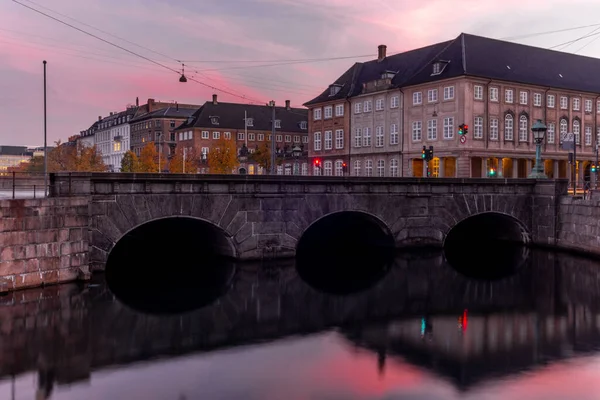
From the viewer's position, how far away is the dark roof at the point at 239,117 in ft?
372

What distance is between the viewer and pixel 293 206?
30.5m

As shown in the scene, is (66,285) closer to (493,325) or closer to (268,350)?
(268,350)

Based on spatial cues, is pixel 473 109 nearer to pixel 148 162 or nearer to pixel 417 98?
pixel 417 98

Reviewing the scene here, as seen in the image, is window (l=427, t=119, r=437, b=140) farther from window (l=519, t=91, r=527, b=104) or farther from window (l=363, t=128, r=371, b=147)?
window (l=363, t=128, r=371, b=147)

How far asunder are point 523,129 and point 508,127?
231 centimetres

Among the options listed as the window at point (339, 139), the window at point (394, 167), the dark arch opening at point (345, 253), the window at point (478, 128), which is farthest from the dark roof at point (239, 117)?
the dark arch opening at point (345, 253)

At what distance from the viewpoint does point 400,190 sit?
33719 millimetres

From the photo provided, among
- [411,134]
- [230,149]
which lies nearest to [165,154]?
[230,149]

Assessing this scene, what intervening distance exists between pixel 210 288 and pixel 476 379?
537 inches

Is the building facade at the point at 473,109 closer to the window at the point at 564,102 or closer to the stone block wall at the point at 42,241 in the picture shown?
the window at the point at 564,102

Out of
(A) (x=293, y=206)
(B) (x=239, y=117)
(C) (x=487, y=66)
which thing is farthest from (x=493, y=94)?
(B) (x=239, y=117)

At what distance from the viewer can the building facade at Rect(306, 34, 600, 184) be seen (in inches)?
2475

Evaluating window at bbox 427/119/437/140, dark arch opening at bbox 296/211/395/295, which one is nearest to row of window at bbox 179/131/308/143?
window at bbox 427/119/437/140

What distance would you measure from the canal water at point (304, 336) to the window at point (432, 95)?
3729 cm
